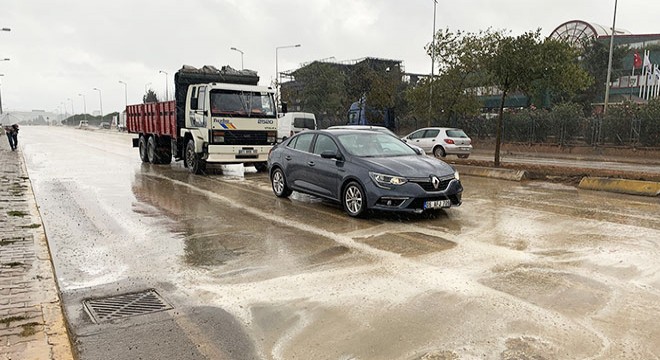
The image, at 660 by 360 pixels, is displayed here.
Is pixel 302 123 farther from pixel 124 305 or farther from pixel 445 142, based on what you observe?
pixel 124 305

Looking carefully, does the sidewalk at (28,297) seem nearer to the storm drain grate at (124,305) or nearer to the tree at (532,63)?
the storm drain grate at (124,305)

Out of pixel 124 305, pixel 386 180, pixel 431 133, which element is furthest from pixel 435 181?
pixel 431 133

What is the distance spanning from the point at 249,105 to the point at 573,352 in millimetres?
12859

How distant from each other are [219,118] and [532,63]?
371 inches

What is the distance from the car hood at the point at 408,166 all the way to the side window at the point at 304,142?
70.7 inches

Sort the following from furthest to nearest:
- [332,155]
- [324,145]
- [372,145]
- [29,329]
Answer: [324,145] → [372,145] → [332,155] → [29,329]

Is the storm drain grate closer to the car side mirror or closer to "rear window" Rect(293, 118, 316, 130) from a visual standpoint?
the car side mirror

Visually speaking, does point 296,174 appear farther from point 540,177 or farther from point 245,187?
point 540,177

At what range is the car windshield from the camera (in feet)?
31.0

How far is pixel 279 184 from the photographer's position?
1122 centimetres

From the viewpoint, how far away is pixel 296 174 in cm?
1051

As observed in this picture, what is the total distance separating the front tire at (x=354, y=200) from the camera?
865 centimetres

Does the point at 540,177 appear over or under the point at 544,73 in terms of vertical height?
under

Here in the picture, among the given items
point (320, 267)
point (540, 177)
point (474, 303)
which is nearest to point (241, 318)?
point (320, 267)
